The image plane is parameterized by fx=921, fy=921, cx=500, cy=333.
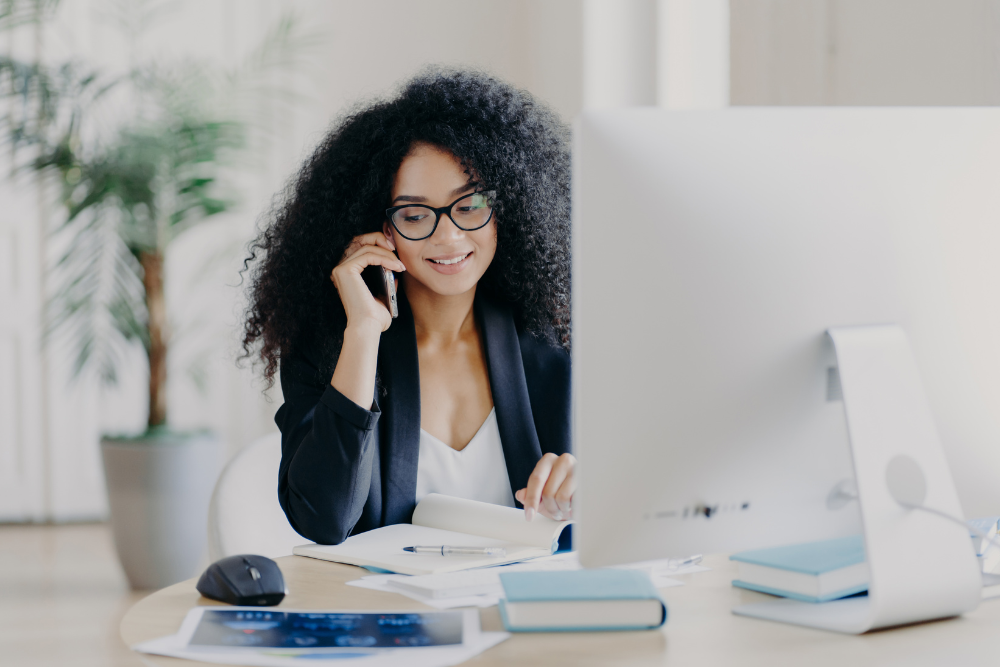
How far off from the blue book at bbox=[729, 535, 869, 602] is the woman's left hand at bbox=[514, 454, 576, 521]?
24 centimetres

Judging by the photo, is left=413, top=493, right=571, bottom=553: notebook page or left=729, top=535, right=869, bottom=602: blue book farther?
left=413, top=493, right=571, bottom=553: notebook page

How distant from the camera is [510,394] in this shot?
1.55 m

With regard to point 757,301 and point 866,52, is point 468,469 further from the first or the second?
point 866,52

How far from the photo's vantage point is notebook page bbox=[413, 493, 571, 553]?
109 cm

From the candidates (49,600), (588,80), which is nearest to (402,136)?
(588,80)

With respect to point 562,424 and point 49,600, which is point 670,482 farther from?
point 49,600

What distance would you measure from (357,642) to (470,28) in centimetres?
363

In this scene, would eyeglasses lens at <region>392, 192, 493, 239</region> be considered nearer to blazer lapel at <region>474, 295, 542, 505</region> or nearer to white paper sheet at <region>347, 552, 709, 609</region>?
blazer lapel at <region>474, 295, 542, 505</region>

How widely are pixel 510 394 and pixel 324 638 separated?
80 cm

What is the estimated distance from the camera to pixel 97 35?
3.75 metres

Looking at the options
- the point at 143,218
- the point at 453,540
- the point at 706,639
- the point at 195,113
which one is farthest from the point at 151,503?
the point at 706,639

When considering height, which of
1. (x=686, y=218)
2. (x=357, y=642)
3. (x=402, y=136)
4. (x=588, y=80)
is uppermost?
(x=588, y=80)

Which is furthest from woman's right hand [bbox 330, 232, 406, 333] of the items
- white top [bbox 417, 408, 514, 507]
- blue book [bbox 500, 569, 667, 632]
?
blue book [bbox 500, 569, 667, 632]

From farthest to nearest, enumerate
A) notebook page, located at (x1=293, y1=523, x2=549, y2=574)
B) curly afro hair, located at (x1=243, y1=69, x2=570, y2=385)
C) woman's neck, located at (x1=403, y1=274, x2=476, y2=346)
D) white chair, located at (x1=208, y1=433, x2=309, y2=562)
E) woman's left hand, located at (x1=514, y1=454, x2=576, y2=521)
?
woman's neck, located at (x1=403, y1=274, x2=476, y2=346) → curly afro hair, located at (x1=243, y1=69, x2=570, y2=385) → white chair, located at (x1=208, y1=433, x2=309, y2=562) → woman's left hand, located at (x1=514, y1=454, x2=576, y2=521) → notebook page, located at (x1=293, y1=523, x2=549, y2=574)
